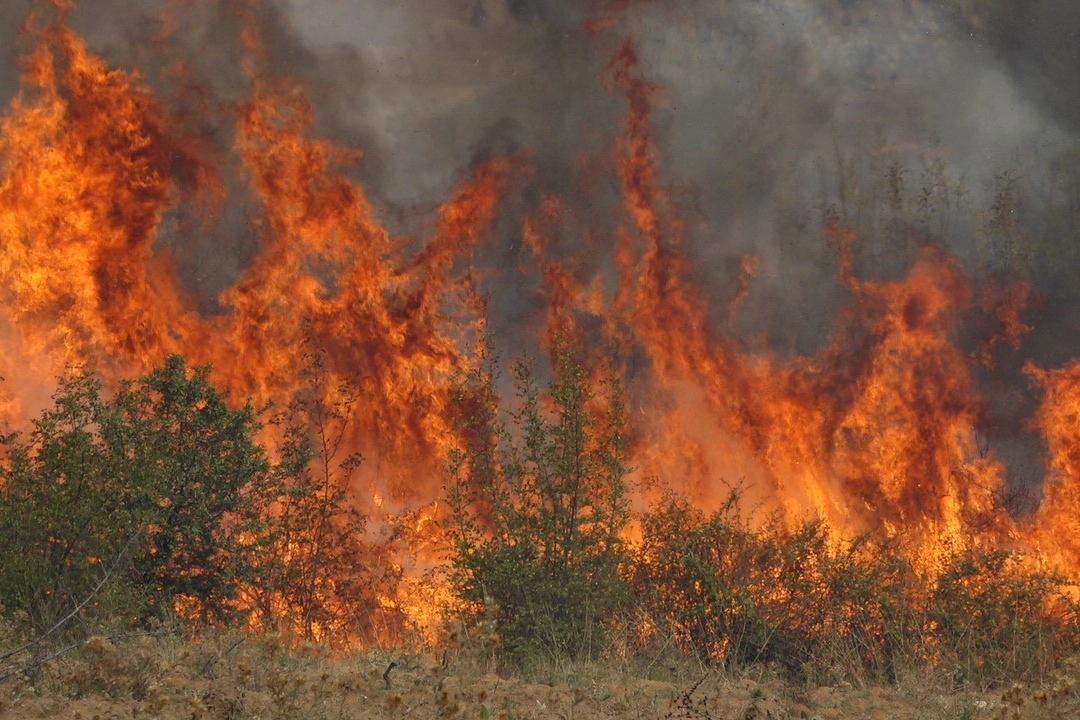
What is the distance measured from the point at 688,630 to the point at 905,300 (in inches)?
679

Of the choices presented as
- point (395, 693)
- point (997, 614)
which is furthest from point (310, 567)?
point (395, 693)

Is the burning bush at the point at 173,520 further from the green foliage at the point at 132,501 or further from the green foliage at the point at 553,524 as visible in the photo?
the green foliage at the point at 553,524

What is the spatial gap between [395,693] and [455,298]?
72.4 ft

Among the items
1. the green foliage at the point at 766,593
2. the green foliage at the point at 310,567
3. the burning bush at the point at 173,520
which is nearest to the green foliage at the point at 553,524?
the green foliage at the point at 766,593

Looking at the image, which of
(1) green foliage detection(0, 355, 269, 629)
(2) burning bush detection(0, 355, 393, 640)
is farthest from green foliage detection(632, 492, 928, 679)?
(1) green foliage detection(0, 355, 269, 629)

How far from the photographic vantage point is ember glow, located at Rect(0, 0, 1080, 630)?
28781mm

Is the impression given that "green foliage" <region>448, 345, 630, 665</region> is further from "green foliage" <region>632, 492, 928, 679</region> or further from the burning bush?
the burning bush

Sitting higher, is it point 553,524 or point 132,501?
point 132,501

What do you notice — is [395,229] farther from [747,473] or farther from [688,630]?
[688,630]

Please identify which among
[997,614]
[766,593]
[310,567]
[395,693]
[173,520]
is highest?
[173,520]

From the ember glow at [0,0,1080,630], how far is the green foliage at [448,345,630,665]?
1225cm

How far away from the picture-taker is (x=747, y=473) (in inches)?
1150

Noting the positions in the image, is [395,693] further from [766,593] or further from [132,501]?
[132,501]

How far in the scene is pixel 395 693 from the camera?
874 centimetres
